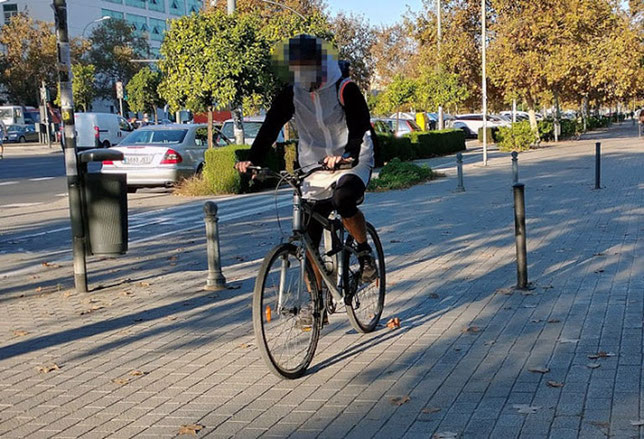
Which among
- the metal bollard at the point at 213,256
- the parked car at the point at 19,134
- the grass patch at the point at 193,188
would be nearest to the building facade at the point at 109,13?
the parked car at the point at 19,134

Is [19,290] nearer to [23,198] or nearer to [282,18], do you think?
[23,198]

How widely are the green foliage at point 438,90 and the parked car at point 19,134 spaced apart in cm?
3454

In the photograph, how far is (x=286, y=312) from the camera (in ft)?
16.8

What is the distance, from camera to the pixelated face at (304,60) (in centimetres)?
512

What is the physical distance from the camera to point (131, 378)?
5297 millimetres

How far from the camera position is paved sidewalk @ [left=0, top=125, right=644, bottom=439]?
14.4ft

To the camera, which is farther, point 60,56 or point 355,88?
point 60,56

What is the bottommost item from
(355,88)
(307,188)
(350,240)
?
(350,240)

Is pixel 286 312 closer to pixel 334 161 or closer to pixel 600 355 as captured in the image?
pixel 334 161

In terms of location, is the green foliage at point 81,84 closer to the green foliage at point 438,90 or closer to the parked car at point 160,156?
the green foliage at point 438,90

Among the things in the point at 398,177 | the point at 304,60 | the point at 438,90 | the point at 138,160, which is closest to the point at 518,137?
the point at 438,90

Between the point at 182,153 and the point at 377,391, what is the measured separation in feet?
49.7

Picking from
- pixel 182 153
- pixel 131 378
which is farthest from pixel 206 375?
pixel 182 153

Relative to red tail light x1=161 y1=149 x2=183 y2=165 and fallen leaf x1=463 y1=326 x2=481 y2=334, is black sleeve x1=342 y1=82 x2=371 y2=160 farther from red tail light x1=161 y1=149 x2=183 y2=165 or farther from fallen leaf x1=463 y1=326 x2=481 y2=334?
red tail light x1=161 y1=149 x2=183 y2=165
